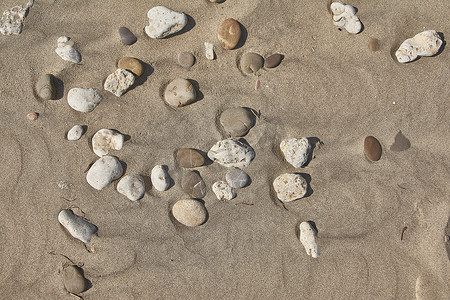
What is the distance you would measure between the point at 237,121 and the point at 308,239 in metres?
1.01

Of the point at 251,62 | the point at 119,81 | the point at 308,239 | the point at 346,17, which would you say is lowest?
the point at 308,239

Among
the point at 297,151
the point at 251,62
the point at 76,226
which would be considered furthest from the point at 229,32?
the point at 76,226

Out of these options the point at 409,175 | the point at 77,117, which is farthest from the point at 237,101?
the point at 409,175

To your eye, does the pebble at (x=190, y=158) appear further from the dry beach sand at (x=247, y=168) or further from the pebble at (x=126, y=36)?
the pebble at (x=126, y=36)

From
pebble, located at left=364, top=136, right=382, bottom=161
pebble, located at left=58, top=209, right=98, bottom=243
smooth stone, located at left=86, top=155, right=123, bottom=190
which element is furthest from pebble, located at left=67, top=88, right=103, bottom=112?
pebble, located at left=364, top=136, right=382, bottom=161

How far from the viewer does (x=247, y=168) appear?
2203 millimetres

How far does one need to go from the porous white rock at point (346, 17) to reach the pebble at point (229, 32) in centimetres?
74

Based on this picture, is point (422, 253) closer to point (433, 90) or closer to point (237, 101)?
point (433, 90)

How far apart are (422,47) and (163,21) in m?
1.95

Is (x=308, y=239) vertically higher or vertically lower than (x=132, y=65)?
lower

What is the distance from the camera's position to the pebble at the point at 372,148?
7.18ft

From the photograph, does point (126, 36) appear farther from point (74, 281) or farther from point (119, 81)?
point (74, 281)

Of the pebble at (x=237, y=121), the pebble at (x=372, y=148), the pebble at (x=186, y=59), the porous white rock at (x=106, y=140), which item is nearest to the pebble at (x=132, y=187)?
the porous white rock at (x=106, y=140)

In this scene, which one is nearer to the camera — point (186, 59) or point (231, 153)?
point (231, 153)
